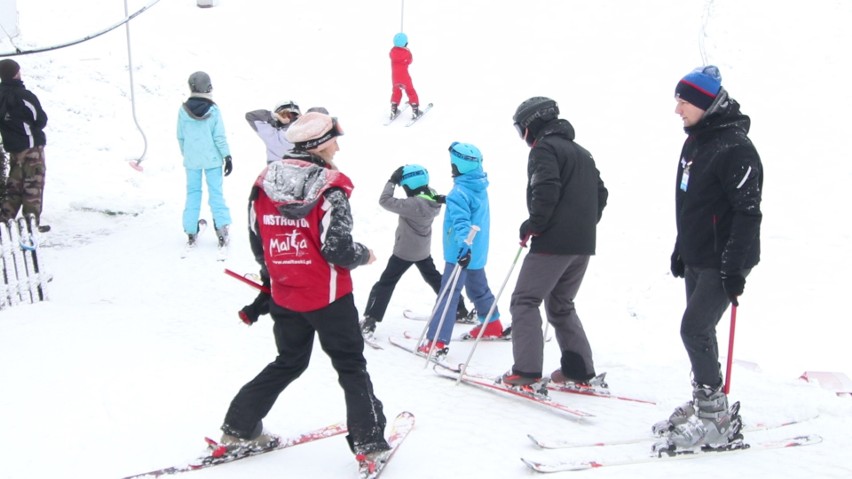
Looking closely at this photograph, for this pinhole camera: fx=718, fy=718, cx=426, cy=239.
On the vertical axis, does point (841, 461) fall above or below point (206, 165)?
below

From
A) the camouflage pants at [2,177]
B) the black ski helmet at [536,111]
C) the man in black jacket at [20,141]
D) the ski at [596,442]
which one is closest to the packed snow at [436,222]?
the ski at [596,442]

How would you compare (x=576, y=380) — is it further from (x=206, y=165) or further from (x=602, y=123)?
(x=602, y=123)

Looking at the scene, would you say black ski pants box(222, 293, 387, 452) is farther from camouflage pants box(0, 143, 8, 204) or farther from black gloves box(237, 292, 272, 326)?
camouflage pants box(0, 143, 8, 204)

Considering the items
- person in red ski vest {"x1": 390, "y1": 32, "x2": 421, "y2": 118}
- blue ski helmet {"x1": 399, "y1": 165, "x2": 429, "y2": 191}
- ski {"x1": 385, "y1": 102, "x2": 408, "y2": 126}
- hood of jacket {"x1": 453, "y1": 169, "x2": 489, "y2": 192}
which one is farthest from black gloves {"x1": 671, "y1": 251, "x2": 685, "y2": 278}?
ski {"x1": 385, "y1": 102, "x2": 408, "y2": 126}

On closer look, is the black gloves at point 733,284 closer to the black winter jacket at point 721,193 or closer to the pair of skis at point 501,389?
the black winter jacket at point 721,193

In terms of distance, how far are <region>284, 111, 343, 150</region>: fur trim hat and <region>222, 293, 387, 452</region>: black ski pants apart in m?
0.79

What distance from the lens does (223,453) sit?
3.74 metres

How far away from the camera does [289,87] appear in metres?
14.4

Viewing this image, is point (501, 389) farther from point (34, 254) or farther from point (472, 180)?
point (34, 254)

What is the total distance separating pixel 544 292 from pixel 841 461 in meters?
1.91

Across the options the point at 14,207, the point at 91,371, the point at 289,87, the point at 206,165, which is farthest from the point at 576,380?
the point at 289,87

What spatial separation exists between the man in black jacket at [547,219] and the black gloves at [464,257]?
731 mm

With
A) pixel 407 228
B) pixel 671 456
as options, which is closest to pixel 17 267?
pixel 407 228

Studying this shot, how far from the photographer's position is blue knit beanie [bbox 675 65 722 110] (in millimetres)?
3877
